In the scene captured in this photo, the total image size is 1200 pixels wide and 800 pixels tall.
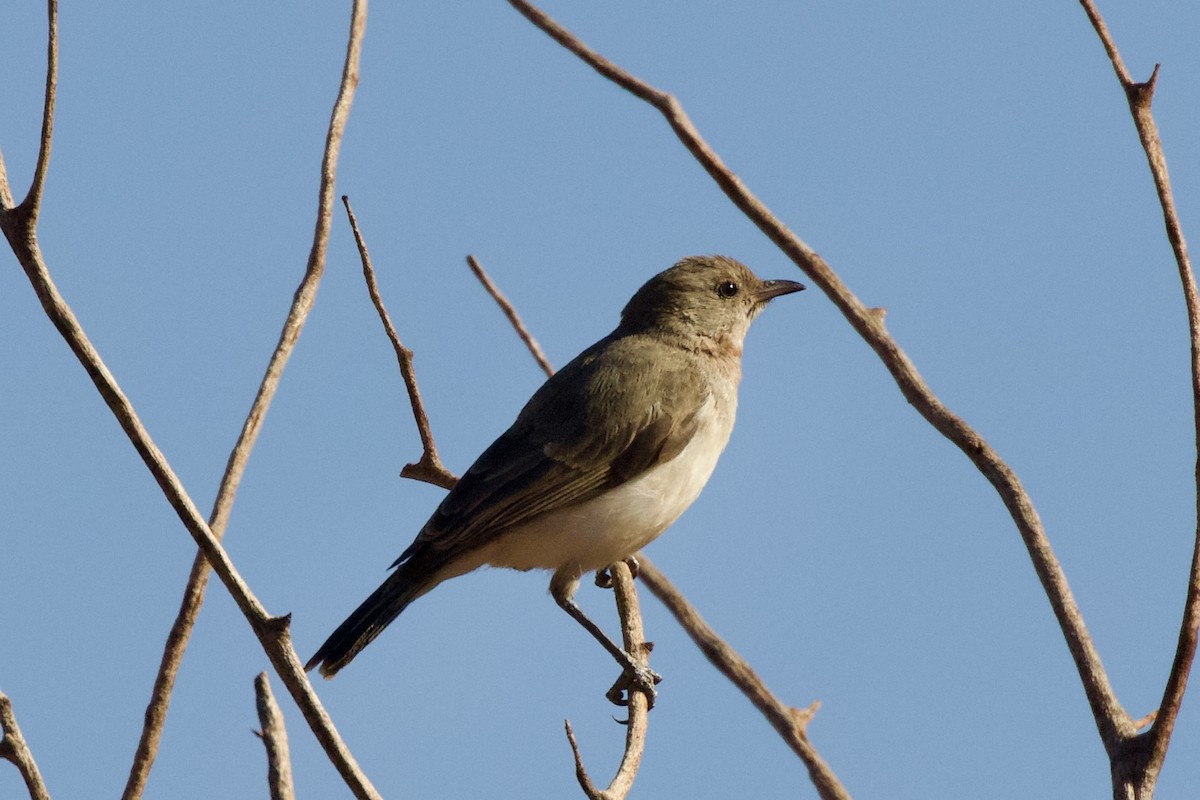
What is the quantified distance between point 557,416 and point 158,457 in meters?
4.30

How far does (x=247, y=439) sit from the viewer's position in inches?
153

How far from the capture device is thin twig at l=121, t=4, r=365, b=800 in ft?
11.3

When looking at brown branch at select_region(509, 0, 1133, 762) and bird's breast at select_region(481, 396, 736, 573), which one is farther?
bird's breast at select_region(481, 396, 736, 573)

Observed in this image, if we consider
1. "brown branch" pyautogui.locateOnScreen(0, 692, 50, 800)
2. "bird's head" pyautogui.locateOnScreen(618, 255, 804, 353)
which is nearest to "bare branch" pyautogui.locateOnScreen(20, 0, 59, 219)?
"brown branch" pyautogui.locateOnScreen(0, 692, 50, 800)

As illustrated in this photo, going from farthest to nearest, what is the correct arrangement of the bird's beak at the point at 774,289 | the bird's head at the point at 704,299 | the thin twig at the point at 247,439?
the bird's beak at the point at 774,289 < the bird's head at the point at 704,299 < the thin twig at the point at 247,439

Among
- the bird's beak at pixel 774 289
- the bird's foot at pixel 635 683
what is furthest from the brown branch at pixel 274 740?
the bird's beak at pixel 774 289

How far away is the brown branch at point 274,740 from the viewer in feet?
10.9

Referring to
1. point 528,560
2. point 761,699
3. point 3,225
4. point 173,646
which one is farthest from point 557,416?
point 3,225

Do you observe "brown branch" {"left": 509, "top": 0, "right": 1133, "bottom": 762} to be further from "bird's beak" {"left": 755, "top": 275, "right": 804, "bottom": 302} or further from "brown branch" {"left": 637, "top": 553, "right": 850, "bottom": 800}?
"bird's beak" {"left": 755, "top": 275, "right": 804, "bottom": 302}

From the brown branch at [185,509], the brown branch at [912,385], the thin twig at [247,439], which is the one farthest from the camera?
the thin twig at [247,439]

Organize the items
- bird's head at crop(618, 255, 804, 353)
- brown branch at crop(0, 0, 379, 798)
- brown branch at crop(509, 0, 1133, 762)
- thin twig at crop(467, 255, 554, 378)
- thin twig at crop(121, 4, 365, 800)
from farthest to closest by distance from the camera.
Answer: bird's head at crop(618, 255, 804, 353) → thin twig at crop(467, 255, 554, 378) → thin twig at crop(121, 4, 365, 800) → brown branch at crop(509, 0, 1133, 762) → brown branch at crop(0, 0, 379, 798)

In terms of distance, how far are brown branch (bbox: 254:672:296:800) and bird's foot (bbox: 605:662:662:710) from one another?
2.44 meters

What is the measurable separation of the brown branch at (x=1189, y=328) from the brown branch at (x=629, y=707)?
1.22m

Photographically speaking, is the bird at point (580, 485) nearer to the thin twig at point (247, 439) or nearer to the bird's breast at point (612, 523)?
the bird's breast at point (612, 523)
